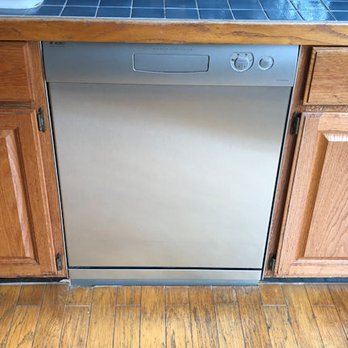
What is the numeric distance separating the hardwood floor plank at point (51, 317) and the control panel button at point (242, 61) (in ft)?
3.13

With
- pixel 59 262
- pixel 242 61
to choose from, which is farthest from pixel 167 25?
pixel 59 262

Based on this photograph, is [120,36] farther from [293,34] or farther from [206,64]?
[293,34]

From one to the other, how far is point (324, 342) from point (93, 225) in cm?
80

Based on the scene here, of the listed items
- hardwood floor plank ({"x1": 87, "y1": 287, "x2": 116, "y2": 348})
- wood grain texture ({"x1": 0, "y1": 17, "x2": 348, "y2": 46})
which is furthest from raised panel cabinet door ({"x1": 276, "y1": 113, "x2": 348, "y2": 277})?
hardwood floor plank ({"x1": 87, "y1": 287, "x2": 116, "y2": 348})

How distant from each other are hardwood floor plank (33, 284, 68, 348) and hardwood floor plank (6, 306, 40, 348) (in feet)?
0.06

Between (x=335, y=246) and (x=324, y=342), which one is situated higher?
(x=335, y=246)

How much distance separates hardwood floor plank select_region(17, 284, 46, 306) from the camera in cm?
168

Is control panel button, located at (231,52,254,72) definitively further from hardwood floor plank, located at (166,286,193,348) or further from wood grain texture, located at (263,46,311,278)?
hardwood floor plank, located at (166,286,193,348)

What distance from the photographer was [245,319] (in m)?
1.65

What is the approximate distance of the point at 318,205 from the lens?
1497 millimetres

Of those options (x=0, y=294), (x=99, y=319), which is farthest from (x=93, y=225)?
(x=0, y=294)

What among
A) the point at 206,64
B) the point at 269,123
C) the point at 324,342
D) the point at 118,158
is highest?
the point at 206,64

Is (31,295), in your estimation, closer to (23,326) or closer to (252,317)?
(23,326)

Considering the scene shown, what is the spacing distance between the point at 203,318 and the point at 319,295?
413 millimetres
